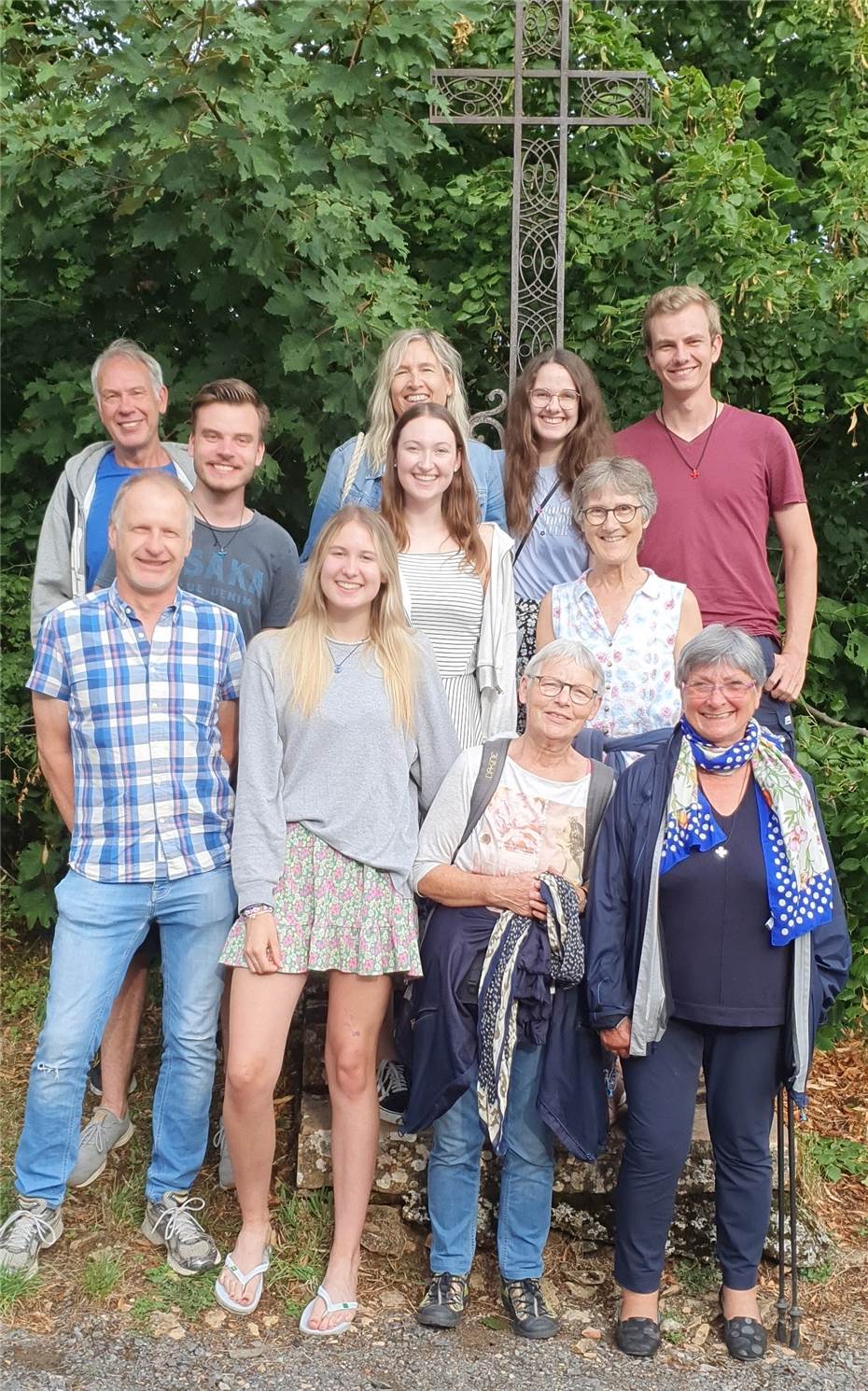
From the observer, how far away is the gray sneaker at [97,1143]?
3.86 m

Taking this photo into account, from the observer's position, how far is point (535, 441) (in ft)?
13.6

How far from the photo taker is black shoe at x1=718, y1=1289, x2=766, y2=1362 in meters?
3.29

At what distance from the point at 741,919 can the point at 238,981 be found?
126 cm

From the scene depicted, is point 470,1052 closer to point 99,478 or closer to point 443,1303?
point 443,1303

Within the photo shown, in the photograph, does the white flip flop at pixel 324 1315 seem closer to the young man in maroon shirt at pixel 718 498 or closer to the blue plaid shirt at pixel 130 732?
the blue plaid shirt at pixel 130 732

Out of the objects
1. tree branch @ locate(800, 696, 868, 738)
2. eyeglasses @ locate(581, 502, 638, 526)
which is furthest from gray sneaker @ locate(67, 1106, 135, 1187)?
tree branch @ locate(800, 696, 868, 738)

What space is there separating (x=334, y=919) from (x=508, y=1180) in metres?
0.81

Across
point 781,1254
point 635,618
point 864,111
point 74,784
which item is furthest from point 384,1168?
point 864,111

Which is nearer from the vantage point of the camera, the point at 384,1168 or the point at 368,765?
the point at 368,765

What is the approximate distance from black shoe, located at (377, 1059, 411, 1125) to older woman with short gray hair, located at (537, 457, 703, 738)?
113cm

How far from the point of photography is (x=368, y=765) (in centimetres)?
338

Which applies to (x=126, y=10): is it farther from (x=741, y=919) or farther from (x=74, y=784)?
(x=741, y=919)

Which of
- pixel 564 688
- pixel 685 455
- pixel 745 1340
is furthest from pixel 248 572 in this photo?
pixel 745 1340

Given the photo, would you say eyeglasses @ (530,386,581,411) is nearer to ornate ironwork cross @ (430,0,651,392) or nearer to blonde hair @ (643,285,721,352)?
blonde hair @ (643,285,721,352)
